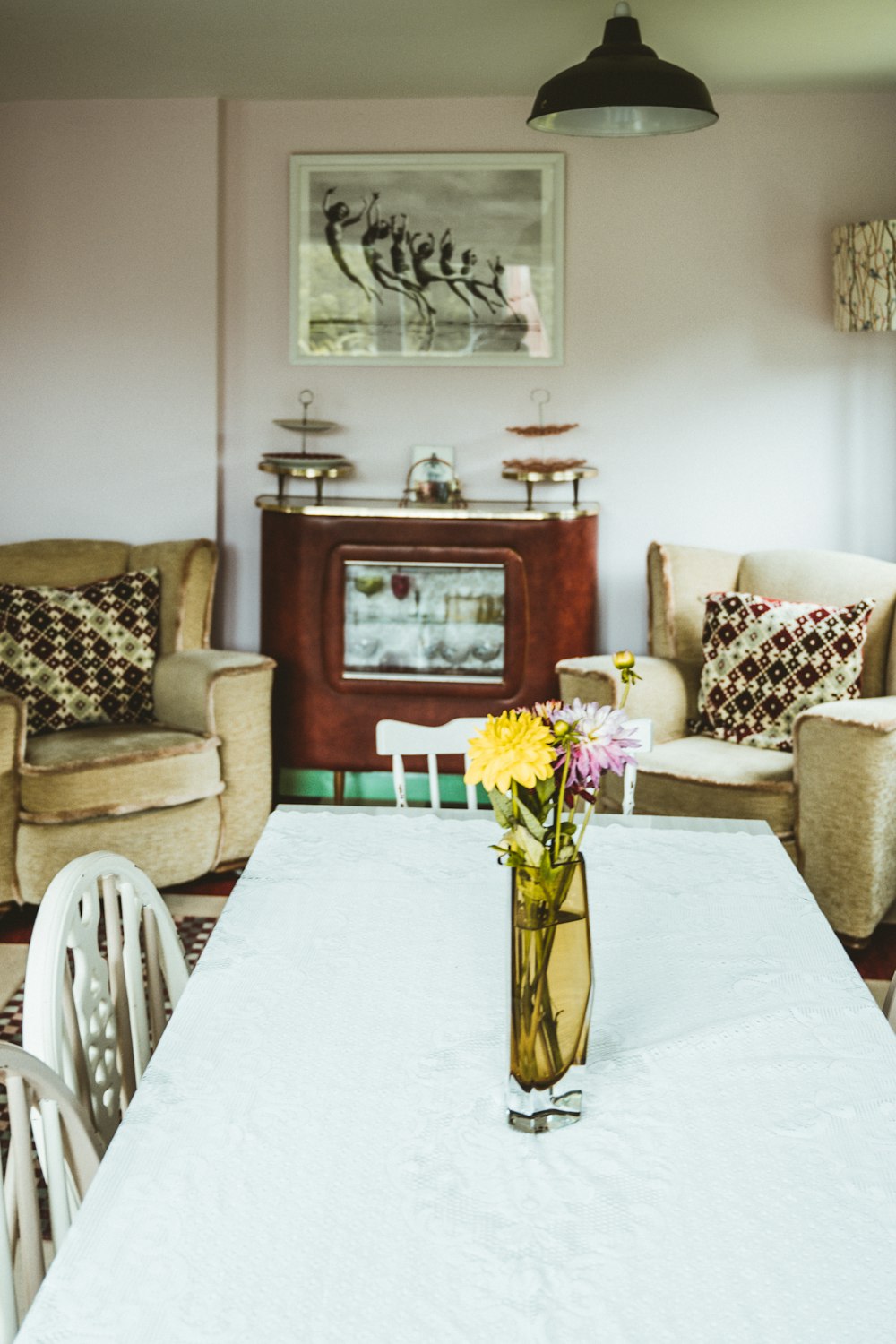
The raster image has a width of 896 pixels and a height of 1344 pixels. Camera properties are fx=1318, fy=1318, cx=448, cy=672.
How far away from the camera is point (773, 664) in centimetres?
376

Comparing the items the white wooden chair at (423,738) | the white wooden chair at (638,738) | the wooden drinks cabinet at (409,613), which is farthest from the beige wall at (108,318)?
the white wooden chair at (638,738)

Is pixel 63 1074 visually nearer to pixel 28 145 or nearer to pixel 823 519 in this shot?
pixel 823 519

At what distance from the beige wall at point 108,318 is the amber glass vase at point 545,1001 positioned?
3641 mm

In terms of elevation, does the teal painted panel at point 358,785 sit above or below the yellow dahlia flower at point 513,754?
below

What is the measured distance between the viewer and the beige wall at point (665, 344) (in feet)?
14.5

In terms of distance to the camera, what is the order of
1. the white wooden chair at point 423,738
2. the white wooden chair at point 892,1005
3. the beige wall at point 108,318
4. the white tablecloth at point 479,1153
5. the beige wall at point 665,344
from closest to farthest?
the white tablecloth at point 479,1153
the white wooden chair at point 892,1005
the white wooden chair at point 423,738
the beige wall at point 665,344
the beige wall at point 108,318

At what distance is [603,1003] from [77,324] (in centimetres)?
384

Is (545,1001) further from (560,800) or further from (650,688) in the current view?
(650,688)

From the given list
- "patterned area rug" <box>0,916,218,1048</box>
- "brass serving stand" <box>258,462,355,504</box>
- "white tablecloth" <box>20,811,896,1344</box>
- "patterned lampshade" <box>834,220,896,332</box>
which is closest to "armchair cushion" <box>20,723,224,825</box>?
"patterned area rug" <box>0,916,218,1048</box>

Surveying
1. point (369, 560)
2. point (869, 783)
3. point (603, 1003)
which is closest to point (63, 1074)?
point (603, 1003)

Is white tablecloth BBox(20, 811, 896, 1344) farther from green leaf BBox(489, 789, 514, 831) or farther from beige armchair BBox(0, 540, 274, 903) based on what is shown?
beige armchair BBox(0, 540, 274, 903)

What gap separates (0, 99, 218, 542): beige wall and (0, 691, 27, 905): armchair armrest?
54.8 inches

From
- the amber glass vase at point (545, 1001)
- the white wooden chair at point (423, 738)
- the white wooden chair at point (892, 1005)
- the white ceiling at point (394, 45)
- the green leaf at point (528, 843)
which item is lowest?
the white wooden chair at point (892, 1005)

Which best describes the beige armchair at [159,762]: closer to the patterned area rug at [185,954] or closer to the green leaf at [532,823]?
the patterned area rug at [185,954]
